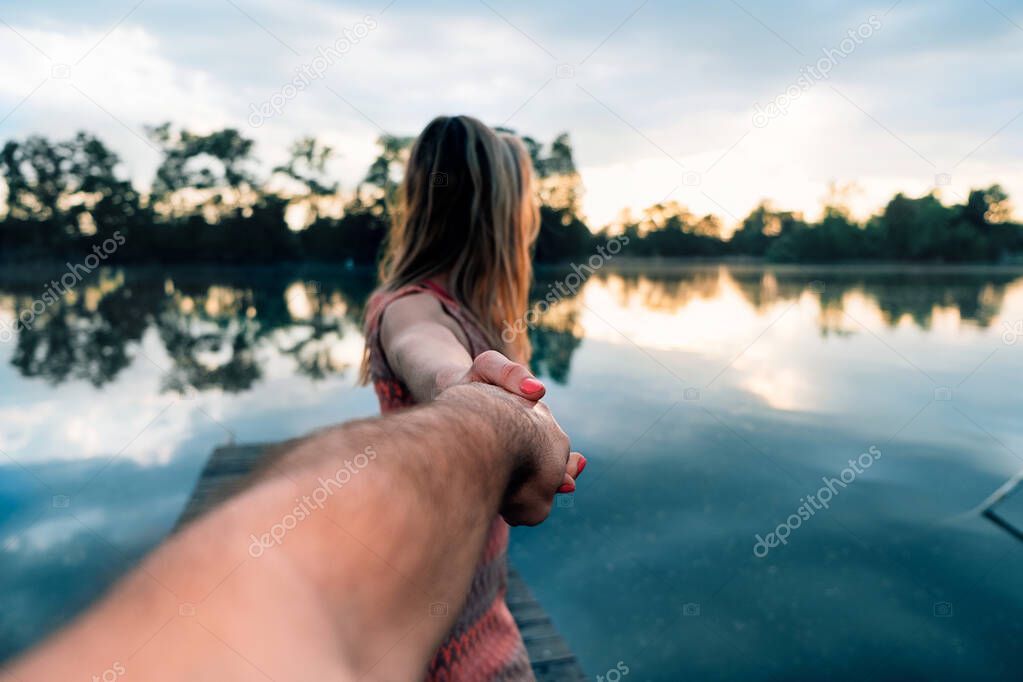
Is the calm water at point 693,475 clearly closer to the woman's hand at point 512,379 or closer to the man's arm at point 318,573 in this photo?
the man's arm at point 318,573

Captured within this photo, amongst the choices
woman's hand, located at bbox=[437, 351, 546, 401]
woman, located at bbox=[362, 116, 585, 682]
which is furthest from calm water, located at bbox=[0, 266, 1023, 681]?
woman, located at bbox=[362, 116, 585, 682]

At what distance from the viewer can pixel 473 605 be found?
1212 millimetres

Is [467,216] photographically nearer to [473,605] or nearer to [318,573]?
[473,605]

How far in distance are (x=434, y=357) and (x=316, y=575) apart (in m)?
0.73

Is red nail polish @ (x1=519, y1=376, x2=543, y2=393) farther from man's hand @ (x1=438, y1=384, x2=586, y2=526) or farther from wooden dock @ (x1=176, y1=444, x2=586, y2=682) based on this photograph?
wooden dock @ (x1=176, y1=444, x2=586, y2=682)

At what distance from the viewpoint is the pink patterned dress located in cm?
118

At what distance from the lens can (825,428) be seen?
13.6 meters

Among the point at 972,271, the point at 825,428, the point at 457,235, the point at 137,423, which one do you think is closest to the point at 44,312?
the point at 137,423

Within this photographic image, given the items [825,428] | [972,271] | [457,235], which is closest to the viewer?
[457,235]

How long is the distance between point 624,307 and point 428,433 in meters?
35.0

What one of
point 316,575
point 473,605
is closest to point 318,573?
point 316,575

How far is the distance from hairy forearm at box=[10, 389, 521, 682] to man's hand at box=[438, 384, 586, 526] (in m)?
0.09

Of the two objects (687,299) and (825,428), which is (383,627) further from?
(687,299)

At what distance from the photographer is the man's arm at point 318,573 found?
32 cm
